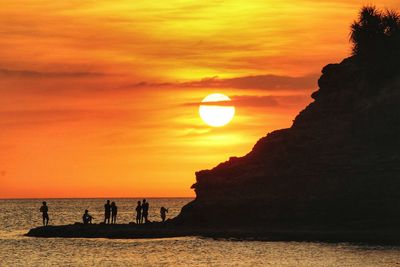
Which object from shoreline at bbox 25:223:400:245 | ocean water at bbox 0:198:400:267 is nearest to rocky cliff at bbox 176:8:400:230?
shoreline at bbox 25:223:400:245

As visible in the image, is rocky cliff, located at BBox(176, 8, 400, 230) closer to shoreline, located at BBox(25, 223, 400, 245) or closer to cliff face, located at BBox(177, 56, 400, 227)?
cliff face, located at BBox(177, 56, 400, 227)

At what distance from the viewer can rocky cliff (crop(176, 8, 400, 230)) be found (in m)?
97.2

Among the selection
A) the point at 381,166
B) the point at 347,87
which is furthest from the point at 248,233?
the point at 347,87

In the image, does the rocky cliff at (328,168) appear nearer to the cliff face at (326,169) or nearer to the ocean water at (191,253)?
the cliff face at (326,169)

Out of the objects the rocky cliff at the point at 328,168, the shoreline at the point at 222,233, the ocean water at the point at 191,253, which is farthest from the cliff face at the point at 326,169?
the ocean water at the point at 191,253

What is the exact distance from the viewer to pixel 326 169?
100 meters

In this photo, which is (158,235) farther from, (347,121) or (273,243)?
(347,121)

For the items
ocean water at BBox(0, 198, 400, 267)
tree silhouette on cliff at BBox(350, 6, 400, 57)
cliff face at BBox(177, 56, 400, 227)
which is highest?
tree silhouette on cliff at BBox(350, 6, 400, 57)

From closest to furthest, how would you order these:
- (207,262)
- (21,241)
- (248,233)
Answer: (207,262) < (248,233) < (21,241)

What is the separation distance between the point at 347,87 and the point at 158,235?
92.1ft

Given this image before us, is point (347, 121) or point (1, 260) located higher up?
point (347, 121)

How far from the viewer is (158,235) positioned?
99.5 metres

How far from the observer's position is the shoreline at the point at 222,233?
90.4 metres

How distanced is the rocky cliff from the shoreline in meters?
2.95
